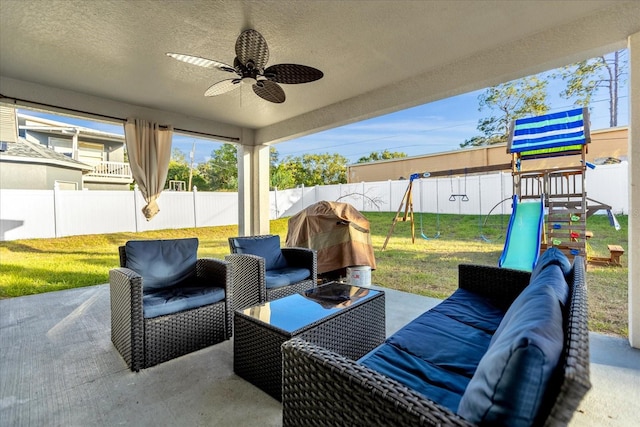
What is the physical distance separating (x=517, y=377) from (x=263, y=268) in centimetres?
233

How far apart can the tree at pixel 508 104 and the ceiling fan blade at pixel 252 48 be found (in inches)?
140

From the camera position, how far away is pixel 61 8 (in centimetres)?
212

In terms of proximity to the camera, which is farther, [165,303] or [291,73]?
[291,73]

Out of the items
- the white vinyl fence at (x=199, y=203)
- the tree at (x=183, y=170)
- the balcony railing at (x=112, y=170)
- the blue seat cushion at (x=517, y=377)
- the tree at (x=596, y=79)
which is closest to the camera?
the blue seat cushion at (x=517, y=377)

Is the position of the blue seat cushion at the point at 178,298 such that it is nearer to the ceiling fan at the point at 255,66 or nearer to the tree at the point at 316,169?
the ceiling fan at the point at 255,66

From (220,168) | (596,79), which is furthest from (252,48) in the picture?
(220,168)

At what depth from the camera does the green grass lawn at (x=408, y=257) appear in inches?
142

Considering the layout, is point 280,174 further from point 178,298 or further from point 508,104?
point 178,298

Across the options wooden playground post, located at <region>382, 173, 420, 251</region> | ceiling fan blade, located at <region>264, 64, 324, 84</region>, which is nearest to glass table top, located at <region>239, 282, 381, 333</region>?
ceiling fan blade, located at <region>264, 64, 324, 84</region>

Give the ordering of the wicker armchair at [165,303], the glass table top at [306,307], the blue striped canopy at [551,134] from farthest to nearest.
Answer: the blue striped canopy at [551,134] → the wicker armchair at [165,303] → the glass table top at [306,307]

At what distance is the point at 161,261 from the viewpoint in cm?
264

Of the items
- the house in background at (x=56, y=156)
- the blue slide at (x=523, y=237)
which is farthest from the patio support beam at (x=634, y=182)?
the house in background at (x=56, y=156)

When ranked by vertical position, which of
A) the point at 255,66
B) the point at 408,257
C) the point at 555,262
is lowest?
the point at 408,257

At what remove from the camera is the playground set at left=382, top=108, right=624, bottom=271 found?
3.26 m
